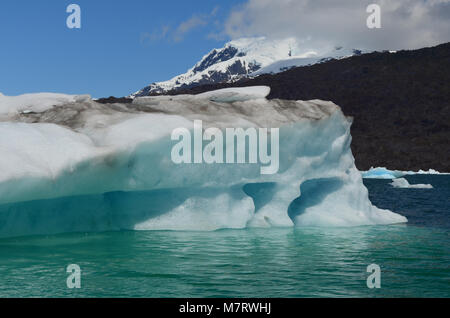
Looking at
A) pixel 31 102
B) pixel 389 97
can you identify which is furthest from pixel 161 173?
pixel 389 97

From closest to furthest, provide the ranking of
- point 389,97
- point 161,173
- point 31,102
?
point 161,173 → point 31,102 → point 389,97

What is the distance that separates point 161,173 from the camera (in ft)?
46.8

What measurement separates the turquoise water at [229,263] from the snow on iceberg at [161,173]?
0.63 m

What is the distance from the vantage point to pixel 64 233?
14352 mm

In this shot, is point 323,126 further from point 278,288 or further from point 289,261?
point 278,288

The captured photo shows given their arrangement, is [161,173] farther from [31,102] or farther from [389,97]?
[389,97]

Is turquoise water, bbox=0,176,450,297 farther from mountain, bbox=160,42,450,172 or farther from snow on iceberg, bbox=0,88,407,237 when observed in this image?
mountain, bbox=160,42,450,172

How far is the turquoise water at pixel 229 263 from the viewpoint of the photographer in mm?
8742

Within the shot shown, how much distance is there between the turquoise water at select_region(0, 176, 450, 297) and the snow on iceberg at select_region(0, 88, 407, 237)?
24.9 inches

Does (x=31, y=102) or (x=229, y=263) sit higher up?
(x=31, y=102)

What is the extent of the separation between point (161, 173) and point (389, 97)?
11212 cm

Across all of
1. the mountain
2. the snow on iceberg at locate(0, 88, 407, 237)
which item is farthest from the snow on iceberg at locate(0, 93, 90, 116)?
the mountain
